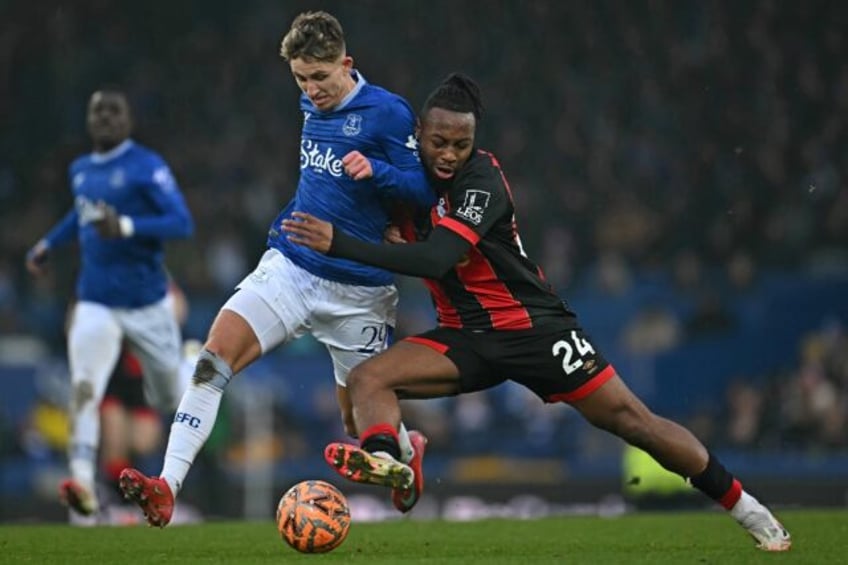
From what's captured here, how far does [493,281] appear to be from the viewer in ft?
23.7

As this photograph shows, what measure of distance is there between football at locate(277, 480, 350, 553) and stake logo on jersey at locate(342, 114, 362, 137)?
1590 millimetres

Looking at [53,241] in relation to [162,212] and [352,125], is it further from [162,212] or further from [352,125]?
[352,125]

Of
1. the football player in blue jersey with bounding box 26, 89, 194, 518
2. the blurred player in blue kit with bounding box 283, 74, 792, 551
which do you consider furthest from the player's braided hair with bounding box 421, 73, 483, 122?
Answer: the football player in blue jersey with bounding box 26, 89, 194, 518

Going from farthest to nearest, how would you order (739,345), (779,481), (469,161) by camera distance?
1. (739,345)
2. (779,481)
3. (469,161)

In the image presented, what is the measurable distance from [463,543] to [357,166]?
200cm

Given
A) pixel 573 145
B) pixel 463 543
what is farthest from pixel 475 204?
pixel 573 145

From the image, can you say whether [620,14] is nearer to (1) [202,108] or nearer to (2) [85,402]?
(1) [202,108]

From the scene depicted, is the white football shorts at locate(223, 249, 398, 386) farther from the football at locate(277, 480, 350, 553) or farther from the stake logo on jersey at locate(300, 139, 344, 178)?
the football at locate(277, 480, 350, 553)

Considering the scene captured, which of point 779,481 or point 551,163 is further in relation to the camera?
point 551,163

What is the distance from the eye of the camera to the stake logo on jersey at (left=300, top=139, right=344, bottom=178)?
24.5 feet

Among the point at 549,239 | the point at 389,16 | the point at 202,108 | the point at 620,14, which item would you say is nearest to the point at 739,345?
the point at 549,239

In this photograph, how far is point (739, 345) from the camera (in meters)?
16.3

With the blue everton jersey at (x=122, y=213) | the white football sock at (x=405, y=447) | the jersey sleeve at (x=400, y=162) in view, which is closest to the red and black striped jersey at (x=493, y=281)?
the jersey sleeve at (x=400, y=162)

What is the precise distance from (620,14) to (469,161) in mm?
9943
